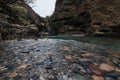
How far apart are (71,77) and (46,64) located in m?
0.97

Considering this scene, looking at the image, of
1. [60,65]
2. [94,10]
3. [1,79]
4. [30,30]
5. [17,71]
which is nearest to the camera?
[1,79]

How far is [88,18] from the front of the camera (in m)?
34.1

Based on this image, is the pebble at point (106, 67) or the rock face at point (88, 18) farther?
the rock face at point (88, 18)

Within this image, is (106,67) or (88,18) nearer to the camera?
(106,67)

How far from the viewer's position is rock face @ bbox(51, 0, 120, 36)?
26573 mm

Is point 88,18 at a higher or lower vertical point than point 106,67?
higher

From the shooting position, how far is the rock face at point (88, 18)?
87.2 feet

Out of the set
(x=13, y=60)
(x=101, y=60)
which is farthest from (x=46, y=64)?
(x=101, y=60)

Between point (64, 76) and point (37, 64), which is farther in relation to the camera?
point (37, 64)

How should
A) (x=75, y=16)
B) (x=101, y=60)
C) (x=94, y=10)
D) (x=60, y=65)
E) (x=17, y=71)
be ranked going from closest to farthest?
(x=17, y=71) → (x=60, y=65) → (x=101, y=60) → (x=94, y=10) → (x=75, y=16)

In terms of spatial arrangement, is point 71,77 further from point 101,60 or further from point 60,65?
point 101,60

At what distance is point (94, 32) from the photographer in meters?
26.8

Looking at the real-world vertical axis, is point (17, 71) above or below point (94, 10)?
below

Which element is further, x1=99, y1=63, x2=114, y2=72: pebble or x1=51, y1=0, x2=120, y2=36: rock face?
x1=51, y1=0, x2=120, y2=36: rock face
